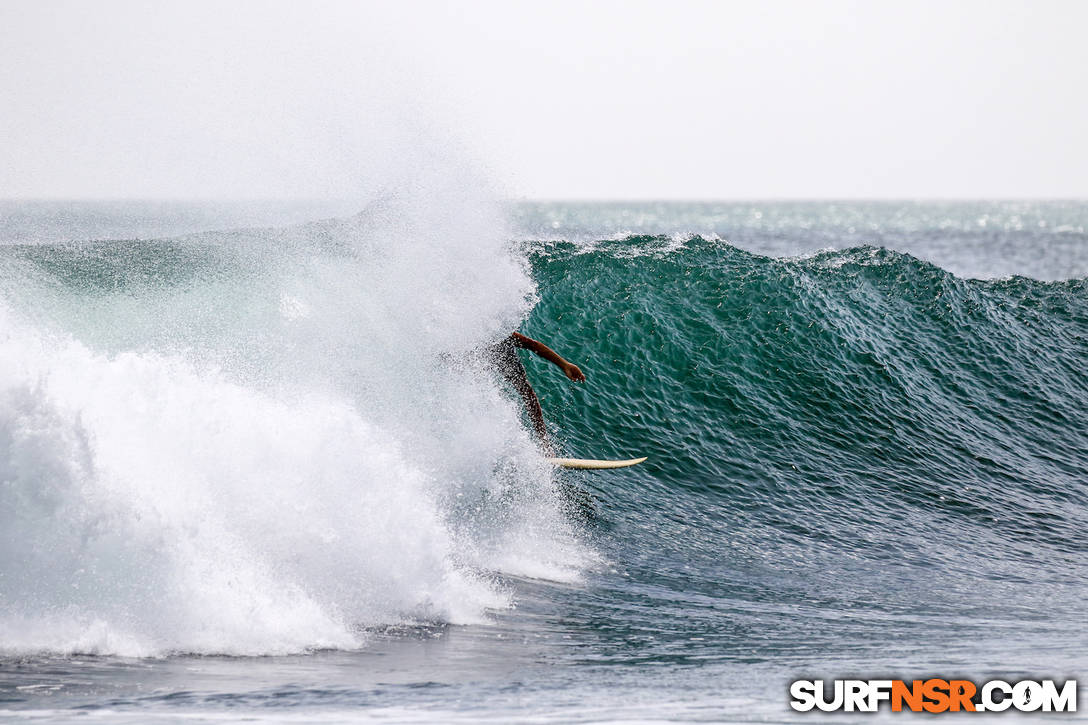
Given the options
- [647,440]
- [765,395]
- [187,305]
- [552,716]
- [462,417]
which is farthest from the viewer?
[765,395]

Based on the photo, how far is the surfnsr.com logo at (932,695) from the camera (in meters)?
5.27

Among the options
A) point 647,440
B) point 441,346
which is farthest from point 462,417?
point 647,440

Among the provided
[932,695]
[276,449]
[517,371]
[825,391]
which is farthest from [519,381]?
[932,695]

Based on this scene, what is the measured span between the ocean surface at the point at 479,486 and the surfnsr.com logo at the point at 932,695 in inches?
6.7

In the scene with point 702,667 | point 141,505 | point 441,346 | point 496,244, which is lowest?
point 702,667

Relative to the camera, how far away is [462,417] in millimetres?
9375

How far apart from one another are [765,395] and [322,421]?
22.9ft

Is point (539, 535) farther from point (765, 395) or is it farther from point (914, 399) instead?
point (914, 399)

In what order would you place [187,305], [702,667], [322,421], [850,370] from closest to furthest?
[702,667] < [322,421] < [187,305] < [850,370]

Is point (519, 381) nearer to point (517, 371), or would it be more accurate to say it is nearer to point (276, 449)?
point (517, 371)

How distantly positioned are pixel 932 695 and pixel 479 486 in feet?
14.3

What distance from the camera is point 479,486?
8.94 metres

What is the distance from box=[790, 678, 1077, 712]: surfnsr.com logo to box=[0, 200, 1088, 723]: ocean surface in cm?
17

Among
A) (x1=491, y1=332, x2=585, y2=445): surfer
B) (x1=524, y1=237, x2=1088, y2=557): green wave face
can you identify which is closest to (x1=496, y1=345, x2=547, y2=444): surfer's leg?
(x1=491, y1=332, x2=585, y2=445): surfer
